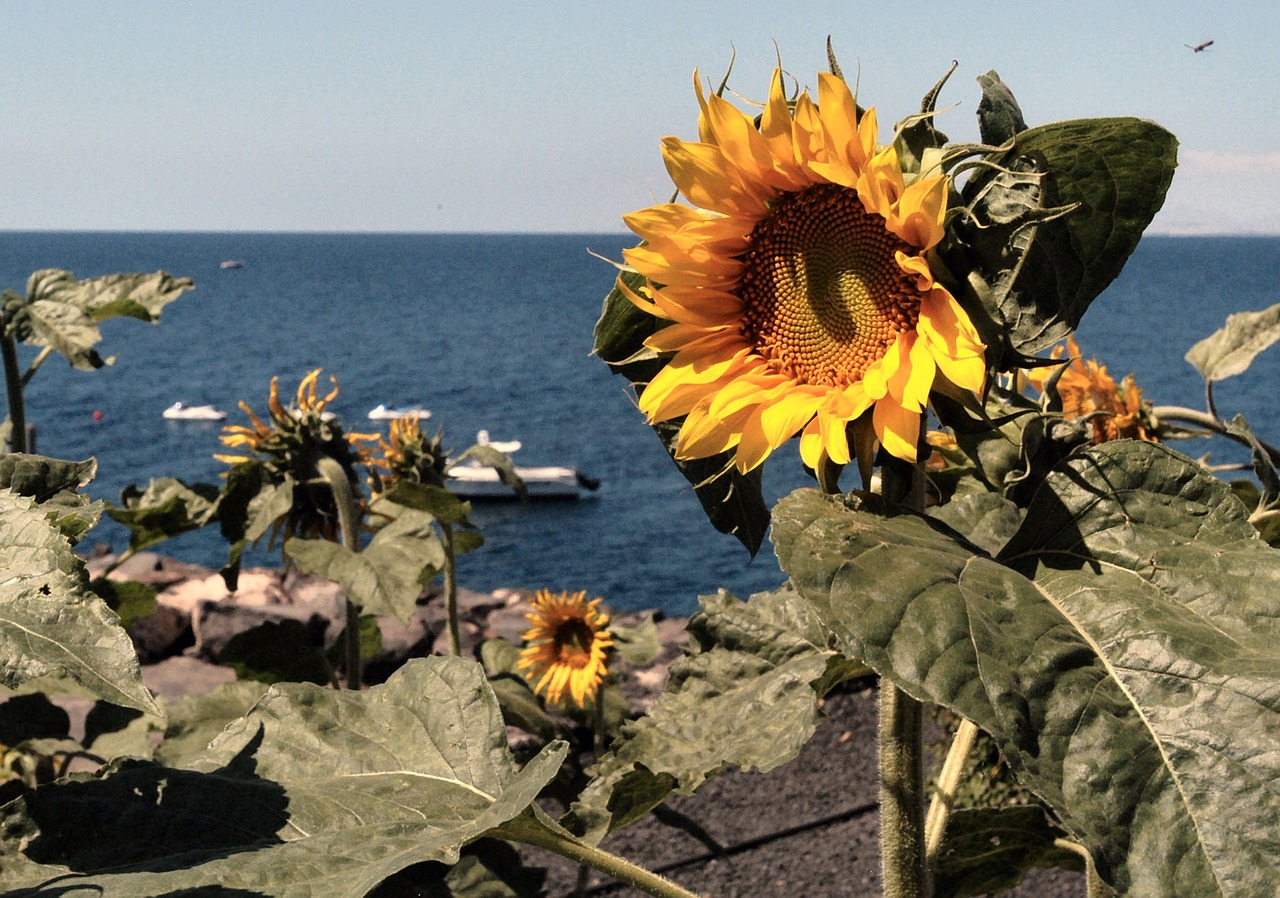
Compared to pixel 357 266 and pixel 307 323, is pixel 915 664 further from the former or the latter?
pixel 357 266

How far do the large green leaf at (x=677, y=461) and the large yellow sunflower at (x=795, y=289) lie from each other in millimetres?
59

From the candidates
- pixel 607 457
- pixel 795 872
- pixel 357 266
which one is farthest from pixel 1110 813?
pixel 357 266

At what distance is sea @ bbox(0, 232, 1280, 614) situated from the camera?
763 inches

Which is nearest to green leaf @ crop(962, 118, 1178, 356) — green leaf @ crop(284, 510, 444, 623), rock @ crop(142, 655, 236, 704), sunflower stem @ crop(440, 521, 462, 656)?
green leaf @ crop(284, 510, 444, 623)

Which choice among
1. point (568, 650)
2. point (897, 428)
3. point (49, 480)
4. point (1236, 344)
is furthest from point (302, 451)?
point (897, 428)

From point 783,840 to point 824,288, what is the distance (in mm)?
4844

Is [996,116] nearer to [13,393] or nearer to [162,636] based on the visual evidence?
[13,393]

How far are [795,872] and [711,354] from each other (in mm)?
4530

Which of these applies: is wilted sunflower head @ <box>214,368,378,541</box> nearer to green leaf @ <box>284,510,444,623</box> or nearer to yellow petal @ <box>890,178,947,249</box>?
green leaf @ <box>284,510,444,623</box>

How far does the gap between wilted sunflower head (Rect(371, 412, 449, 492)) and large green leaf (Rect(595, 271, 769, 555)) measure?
222cm

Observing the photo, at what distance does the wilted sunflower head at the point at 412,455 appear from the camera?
12.0 feet

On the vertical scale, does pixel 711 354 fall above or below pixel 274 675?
above

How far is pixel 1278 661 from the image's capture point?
0.98 m

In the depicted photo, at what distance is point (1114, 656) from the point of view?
1.01 metres
